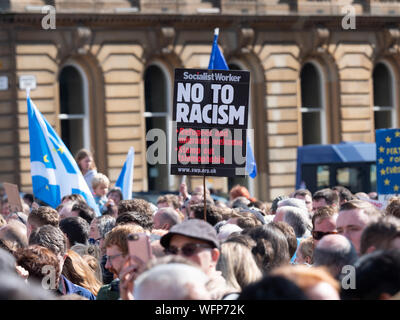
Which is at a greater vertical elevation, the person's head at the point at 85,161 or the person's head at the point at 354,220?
the person's head at the point at 85,161

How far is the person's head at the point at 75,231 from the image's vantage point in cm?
806

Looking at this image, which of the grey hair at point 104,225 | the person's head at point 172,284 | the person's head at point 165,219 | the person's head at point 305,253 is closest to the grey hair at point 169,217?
the person's head at point 165,219

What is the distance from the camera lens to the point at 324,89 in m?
27.2

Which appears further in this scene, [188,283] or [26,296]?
[188,283]

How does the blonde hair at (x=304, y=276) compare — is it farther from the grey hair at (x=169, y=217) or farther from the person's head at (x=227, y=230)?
the grey hair at (x=169, y=217)

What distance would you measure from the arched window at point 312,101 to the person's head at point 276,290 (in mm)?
24298

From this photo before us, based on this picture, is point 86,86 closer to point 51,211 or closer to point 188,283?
point 51,211

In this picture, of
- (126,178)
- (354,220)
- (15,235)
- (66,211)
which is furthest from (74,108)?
(354,220)

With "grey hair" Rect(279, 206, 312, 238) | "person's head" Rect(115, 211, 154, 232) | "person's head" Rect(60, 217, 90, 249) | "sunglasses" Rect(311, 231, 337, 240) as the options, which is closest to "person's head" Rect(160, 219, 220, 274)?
"sunglasses" Rect(311, 231, 337, 240)

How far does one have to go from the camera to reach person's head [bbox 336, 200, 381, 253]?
628cm

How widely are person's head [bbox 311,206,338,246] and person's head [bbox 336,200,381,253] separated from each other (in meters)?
0.65

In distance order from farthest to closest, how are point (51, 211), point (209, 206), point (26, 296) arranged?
point (209, 206) < point (51, 211) < point (26, 296)

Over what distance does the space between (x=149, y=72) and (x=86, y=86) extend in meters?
1.91

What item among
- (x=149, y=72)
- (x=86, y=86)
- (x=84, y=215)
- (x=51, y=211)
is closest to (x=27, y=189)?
(x=86, y=86)
